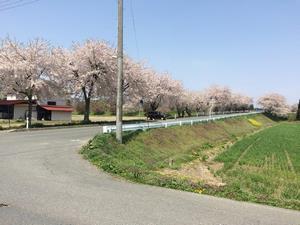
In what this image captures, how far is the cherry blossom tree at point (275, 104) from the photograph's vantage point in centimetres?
13862

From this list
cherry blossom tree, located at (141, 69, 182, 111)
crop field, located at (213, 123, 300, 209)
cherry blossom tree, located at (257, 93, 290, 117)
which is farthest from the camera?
cherry blossom tree, located at (257, 93, 290, 117)

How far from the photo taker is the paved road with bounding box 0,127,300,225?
628 centimetres

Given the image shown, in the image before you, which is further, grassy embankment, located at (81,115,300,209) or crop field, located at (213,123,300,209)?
grassy embankment, located at (81,115,300,209)

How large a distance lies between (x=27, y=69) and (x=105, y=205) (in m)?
29.2

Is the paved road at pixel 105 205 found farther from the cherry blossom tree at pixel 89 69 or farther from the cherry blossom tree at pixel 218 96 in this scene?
the cherry blossom tree at pixel 218 96

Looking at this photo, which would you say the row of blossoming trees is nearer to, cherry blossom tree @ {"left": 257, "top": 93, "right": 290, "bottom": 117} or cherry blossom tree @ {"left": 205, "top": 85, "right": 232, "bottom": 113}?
cherry blossom tree @ {"left": 205, "top": 85, "right": 232, "bottom": 113}

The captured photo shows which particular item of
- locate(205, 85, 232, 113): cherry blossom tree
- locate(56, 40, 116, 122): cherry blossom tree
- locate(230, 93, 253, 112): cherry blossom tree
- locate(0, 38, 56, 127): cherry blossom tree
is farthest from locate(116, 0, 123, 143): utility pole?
locate(230, 93, 253, 112): cherry blossom tree

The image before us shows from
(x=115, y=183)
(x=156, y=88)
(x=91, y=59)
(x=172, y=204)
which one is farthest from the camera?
(x=156, y=88)

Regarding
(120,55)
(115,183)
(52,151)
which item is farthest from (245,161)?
(115,183)

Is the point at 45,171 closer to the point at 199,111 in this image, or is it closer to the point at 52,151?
the point at 52,151

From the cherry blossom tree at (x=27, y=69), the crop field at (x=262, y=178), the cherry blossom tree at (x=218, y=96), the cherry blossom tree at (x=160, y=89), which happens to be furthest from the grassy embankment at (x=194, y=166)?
the cherry blossom tree at (x=218, y=96)

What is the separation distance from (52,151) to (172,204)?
956cm

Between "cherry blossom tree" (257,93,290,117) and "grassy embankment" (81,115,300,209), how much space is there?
369 ft

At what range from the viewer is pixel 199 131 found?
116 feet
